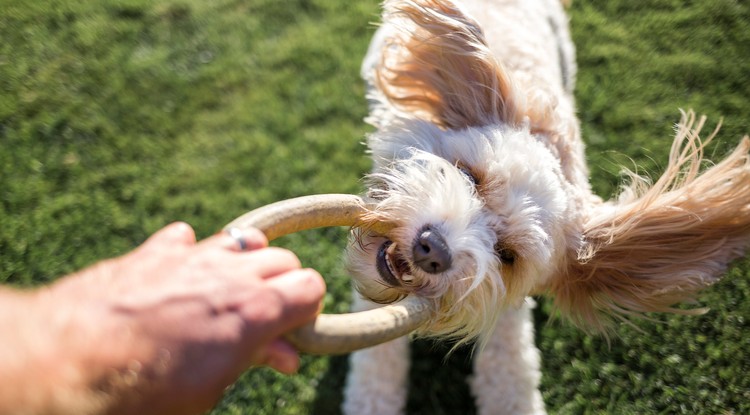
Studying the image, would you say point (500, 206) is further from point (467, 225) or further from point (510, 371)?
point (510, 371)

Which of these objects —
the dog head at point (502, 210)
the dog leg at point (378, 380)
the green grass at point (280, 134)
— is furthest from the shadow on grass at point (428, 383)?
the dog head at point (502, 210)

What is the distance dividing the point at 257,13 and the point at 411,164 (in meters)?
2.98

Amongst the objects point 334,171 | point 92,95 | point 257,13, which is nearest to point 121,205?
point 92,95

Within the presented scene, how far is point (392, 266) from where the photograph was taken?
7.86 feet

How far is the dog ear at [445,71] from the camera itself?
2.54 m

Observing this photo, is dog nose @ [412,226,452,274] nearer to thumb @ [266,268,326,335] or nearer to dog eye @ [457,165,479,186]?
dog eye @ [457,165,479,186]

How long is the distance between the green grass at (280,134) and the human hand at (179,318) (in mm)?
2222

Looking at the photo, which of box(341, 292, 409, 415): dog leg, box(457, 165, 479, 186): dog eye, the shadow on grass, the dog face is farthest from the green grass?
box(457, 165, 479, 186): dog eye

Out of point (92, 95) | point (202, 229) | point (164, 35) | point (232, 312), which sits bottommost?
point (202, 229)

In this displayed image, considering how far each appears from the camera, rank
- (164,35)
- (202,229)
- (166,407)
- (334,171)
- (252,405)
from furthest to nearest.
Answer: (164,35) → (334,171) → (202,229) → (252,405) → (166,407)

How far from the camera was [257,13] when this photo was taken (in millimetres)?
4715

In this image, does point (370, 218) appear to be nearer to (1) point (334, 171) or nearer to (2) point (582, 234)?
(2) point (582, 234)

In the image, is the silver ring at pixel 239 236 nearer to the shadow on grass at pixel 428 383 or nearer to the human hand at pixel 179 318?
the human hand at pixel 179 318

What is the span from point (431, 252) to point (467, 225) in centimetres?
22
